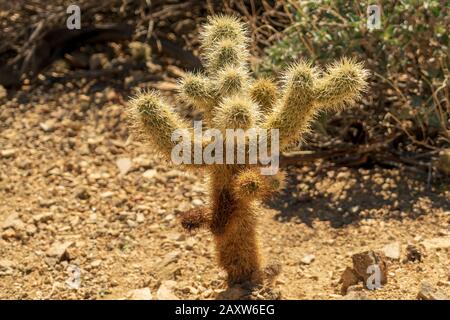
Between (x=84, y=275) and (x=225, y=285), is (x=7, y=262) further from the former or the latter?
(x=225, y=285)

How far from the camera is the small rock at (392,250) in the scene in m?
3.62

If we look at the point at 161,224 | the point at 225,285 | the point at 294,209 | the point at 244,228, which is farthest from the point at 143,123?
the point at 294,209

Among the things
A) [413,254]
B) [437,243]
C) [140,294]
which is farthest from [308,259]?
[140,294]

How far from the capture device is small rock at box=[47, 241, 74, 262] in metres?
3.90

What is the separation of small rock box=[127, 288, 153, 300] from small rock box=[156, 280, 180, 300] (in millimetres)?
41

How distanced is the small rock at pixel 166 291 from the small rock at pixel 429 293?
1.10 m

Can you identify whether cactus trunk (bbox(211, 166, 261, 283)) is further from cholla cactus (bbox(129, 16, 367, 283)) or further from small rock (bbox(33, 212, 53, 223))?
small rock (bbox(33, 212, 53, 223))

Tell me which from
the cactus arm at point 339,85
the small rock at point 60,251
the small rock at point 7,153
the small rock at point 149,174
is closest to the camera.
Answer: the cactus arm at point 339,85

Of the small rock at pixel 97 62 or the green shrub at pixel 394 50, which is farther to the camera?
the small rock at pixel 97 62

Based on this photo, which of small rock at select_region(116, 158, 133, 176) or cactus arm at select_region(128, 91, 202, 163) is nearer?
cactus arm at select_region(128, 91, 202, 163)

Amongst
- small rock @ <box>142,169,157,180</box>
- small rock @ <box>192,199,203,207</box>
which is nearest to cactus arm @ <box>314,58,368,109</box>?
small rock @ <box>192,199,203,207</box>

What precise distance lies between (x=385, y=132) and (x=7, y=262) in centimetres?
233

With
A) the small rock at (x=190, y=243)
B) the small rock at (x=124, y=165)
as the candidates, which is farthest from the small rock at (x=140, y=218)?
the small rock at (x=124, y=165)

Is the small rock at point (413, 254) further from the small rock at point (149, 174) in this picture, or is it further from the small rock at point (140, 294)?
the small rock at point (149, 174)
